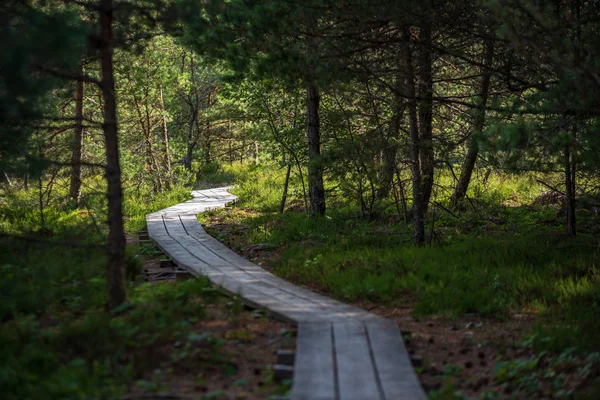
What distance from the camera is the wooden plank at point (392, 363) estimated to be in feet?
14.5

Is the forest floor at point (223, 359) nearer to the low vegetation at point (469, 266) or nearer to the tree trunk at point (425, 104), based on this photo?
the low vegetation at point (469, 266)

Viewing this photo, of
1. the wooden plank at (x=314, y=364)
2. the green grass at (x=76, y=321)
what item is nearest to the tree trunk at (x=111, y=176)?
the green grass at (x=76, y=321)

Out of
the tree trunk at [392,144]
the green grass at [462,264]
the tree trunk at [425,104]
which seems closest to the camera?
the green grass at [462,264]

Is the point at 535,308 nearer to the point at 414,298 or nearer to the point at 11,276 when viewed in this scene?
the point at 414,298

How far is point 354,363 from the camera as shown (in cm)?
501

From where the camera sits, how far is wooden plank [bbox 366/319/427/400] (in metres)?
4.43

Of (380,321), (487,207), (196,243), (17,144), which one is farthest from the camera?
(487,207)

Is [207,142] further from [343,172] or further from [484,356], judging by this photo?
[484,356]

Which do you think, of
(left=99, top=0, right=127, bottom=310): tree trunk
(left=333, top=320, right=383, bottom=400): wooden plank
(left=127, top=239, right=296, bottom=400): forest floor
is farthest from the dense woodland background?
(left=333, top=320, right=383, bottom=400): wooden plank

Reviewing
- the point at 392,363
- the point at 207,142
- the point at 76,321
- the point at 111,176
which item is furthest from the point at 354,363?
the point at 207,142

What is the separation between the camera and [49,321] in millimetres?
6387

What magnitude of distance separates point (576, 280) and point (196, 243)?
6.93m

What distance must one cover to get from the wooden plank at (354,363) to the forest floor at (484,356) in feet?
1.72

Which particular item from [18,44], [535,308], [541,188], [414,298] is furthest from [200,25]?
[541,188]
